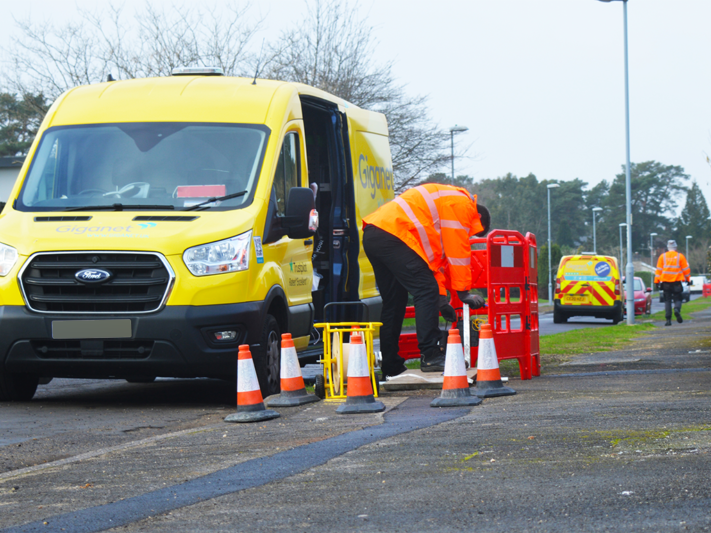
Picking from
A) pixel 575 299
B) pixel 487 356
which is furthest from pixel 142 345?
pixel 575 299

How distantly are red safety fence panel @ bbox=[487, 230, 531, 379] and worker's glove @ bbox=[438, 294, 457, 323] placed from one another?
1.34 ft

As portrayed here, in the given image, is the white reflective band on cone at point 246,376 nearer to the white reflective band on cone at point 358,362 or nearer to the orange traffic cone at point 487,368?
the white reflective band on cone at point 358,362

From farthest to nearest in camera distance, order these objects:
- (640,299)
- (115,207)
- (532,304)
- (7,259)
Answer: (640,299)
(532,304)
(115,207)
(7,259)

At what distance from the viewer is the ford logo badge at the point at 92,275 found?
709cm

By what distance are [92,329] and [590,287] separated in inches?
784

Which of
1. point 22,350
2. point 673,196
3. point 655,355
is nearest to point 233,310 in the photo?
point 22,350

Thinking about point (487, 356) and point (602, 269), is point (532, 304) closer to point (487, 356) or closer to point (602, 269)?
point (487, 356)

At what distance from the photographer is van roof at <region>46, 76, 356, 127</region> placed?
822 cm

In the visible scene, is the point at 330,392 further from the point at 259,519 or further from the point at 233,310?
the point at 259,519

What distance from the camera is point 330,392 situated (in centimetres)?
741

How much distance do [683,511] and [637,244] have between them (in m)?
122

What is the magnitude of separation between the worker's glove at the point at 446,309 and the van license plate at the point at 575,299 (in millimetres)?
17465

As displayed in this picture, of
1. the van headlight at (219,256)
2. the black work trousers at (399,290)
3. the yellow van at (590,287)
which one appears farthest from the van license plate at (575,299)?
the van headlight at (219,256)

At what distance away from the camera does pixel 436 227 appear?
8.25 m
